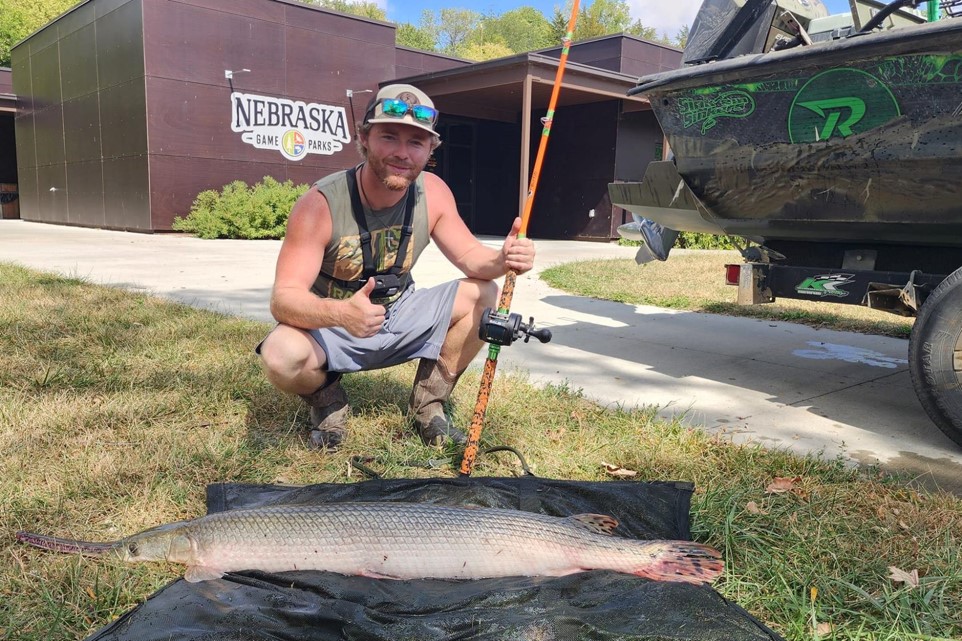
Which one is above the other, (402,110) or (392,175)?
(402,110)

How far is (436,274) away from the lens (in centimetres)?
989

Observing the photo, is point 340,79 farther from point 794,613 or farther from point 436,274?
point 794,613

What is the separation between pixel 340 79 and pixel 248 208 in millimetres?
5158

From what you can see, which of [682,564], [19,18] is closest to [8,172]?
[19,18]

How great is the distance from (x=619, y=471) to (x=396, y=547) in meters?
1.29

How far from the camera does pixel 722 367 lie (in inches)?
199

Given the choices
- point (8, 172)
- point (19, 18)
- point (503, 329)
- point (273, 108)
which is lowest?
point (503, 329)

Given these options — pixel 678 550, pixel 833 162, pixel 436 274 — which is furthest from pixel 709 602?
pixel 436 274

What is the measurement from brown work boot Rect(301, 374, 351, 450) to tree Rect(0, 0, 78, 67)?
171ft

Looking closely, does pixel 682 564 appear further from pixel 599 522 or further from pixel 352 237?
pixel 352 237

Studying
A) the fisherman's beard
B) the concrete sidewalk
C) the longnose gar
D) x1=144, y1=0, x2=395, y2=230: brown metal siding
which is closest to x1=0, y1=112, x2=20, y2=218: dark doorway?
x1=144, y1=0, x2=395, y2=230: brown metal siding

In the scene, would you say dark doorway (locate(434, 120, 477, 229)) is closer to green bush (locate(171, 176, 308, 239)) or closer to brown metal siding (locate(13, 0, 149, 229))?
green bush (locate(171, 176, 308, 239))

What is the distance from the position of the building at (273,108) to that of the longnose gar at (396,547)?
44.7 ft

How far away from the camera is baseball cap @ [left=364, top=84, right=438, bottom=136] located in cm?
290
